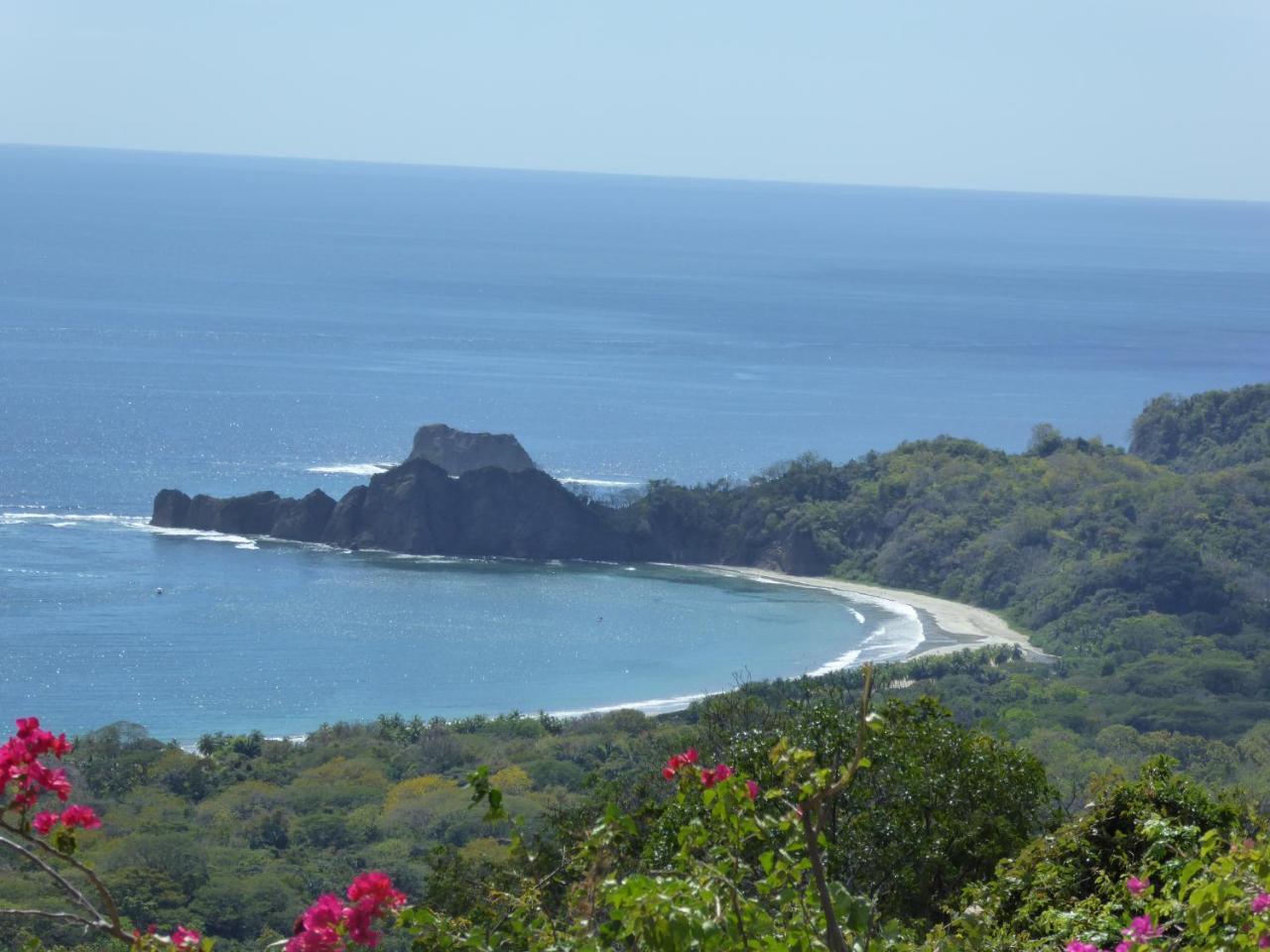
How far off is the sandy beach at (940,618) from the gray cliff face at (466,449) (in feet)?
33.5

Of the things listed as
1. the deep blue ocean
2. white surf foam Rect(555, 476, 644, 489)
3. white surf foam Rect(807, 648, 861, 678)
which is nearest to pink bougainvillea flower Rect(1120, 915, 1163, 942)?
the deep blue ocean

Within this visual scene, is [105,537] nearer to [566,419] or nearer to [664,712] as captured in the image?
[664,712]

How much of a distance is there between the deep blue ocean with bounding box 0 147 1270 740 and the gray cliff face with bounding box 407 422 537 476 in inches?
282

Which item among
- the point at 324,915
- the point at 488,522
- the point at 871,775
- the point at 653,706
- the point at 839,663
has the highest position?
the point at 488,522

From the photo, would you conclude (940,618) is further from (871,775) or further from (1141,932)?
(1141,932)

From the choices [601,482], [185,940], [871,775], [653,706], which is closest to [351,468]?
[601,482]

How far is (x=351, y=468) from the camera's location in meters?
81.1

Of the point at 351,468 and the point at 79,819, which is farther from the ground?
the point at 351,468

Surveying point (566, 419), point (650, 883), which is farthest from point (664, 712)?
point (566, 419)

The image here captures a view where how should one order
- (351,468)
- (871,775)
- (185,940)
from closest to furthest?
(185,940) → (871,775) → (351,468)

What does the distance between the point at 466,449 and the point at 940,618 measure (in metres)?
22.6

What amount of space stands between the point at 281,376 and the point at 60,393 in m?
14.2

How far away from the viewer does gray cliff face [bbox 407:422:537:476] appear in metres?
72.6

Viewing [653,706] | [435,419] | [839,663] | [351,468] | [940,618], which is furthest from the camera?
[435,419]
